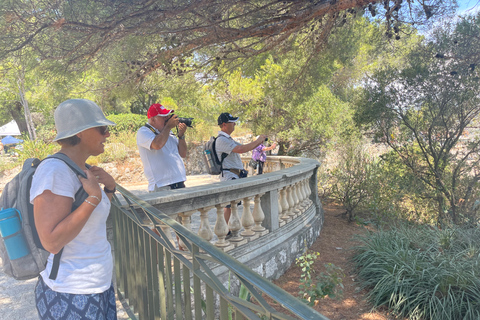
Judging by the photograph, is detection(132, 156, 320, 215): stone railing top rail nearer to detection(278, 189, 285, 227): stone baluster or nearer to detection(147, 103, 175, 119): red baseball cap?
detection(278, 189, 285, 227): stone baluster

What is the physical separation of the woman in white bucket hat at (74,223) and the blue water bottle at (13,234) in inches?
5.4

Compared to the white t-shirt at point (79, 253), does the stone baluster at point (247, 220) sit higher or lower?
lower

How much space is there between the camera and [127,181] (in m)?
13.4

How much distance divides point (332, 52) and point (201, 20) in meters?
2.88

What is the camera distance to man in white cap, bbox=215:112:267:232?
13.4 feet

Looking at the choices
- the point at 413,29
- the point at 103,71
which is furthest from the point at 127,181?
the point at 413,29

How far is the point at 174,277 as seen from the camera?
205cm

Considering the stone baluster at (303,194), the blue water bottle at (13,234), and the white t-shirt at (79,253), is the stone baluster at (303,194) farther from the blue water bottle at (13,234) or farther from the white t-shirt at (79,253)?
the blue water bottle at (13,234)

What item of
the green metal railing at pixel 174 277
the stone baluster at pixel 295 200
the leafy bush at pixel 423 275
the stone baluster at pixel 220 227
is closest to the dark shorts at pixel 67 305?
the green metal railing at pixel 174 277

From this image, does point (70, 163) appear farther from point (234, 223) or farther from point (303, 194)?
point (303, 194)

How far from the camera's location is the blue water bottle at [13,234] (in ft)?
4.86

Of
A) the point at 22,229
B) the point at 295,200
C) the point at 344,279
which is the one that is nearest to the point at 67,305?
the point at 22,229

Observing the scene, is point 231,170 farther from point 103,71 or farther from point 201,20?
point 103,71

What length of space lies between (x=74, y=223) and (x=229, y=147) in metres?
2.78
